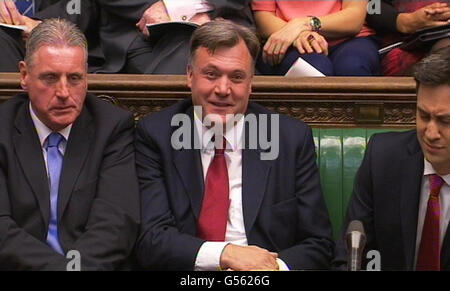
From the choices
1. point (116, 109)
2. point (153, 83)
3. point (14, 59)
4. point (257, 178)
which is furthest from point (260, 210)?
point (14, 59)

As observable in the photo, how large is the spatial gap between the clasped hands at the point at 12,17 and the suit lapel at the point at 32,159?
62cm

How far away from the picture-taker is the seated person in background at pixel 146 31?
2.72 metres

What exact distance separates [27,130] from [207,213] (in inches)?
17.0

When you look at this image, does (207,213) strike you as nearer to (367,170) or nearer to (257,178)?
(257,178)

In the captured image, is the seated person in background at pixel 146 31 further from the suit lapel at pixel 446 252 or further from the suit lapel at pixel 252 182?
the suit lapel at pixel 446 252

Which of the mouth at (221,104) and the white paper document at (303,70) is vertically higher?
the white paper document at (303,70)

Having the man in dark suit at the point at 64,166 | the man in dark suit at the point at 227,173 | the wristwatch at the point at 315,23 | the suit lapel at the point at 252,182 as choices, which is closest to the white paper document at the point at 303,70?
the wristwatch at the point at 315,23

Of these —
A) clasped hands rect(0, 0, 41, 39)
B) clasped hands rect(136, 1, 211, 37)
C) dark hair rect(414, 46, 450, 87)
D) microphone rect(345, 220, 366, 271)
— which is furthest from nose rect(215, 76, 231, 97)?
clasped hands rect(0, 0, 41, 39)

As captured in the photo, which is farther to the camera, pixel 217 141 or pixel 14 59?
pixel 14 59

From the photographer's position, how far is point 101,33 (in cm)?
287

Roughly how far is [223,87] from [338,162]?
17.8 inches

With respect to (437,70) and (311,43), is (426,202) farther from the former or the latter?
(311,43)

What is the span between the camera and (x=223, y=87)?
7.31ft

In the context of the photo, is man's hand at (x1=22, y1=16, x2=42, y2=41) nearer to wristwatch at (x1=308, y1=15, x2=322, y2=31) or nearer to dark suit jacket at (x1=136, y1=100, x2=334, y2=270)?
dark suit jacket at (x1=136, y1=100, x2=334, y2=270)
